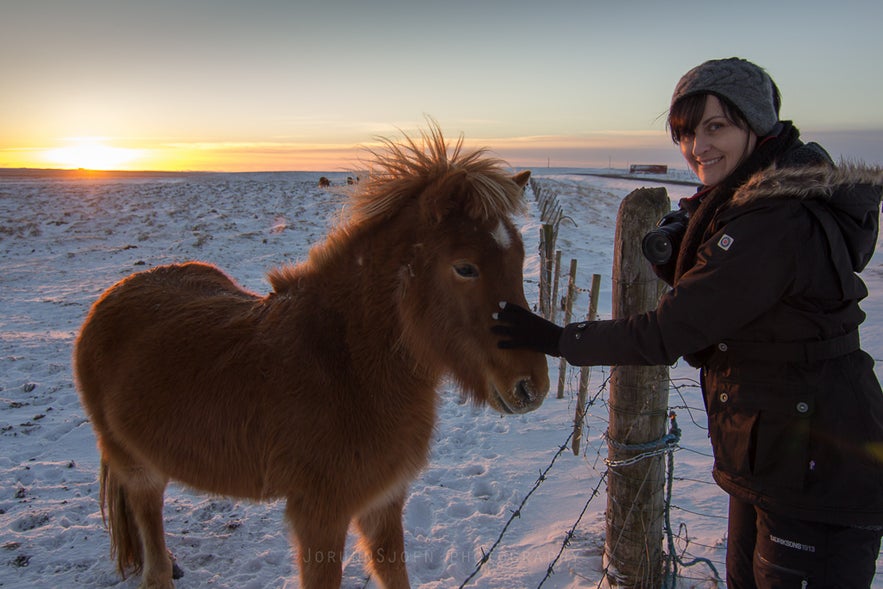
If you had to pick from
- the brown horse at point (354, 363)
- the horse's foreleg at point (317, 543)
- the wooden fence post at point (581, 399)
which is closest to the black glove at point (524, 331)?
the brown horse at point (354, 363)

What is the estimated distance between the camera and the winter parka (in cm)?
169

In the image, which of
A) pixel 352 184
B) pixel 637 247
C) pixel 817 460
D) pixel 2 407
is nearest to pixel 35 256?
pixel 2 407

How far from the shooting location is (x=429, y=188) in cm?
250

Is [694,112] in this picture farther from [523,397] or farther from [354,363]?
[354,363]

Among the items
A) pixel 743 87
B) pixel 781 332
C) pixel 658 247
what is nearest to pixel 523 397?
pixel 658 247

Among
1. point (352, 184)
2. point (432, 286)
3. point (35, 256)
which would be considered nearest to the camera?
point (432, 286)

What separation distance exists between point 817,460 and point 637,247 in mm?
1458

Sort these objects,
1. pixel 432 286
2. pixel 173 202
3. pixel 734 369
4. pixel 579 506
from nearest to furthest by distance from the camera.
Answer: pixel 734 369
pixel 432 286
pixel 579 506
pixel 173 202

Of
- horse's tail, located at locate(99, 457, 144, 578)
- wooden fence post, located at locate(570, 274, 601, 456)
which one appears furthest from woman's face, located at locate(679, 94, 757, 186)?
horse's tail, located at locate(99, 457, 144, 578)

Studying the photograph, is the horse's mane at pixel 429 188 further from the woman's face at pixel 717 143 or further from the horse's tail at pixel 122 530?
the horse's tail at pixel 122 530

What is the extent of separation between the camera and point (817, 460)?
67.9 inches

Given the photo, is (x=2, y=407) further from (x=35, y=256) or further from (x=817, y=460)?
(x=35, y=256)

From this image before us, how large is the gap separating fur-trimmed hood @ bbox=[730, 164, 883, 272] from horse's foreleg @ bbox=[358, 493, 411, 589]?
2.53 m

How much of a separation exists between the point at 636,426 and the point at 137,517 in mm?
3392
